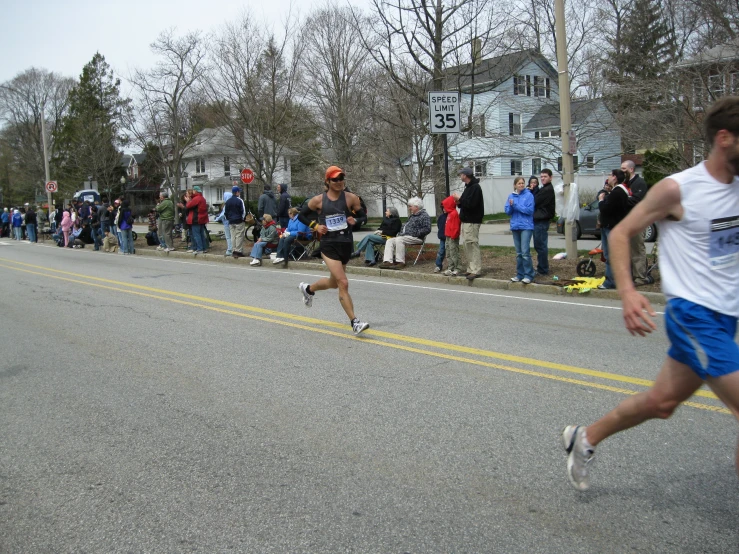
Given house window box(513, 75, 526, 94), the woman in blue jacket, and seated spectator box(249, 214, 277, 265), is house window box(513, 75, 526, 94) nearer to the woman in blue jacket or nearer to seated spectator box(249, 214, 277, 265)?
seated spectator box(249, 214, 277, 265)

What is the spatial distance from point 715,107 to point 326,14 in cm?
3318

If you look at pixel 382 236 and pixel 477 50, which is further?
pixel 477 50

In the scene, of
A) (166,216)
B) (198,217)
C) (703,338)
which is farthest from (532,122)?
(703,338)

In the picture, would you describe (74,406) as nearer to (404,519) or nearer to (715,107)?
(404,519)

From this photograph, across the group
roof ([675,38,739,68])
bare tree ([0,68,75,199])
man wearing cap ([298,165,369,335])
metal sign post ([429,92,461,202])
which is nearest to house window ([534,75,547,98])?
roof ([675,38,739,68])

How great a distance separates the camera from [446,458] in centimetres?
423

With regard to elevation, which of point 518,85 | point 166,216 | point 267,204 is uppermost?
point 518,85

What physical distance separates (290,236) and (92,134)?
39773 millimetres

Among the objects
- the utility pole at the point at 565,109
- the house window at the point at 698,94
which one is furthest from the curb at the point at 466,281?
the house window at the point at 698,94

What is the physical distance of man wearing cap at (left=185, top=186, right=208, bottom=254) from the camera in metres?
19.3

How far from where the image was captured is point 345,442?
179 inches

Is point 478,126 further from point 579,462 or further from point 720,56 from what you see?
point 579,462

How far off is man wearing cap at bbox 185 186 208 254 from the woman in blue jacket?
33.7 feet

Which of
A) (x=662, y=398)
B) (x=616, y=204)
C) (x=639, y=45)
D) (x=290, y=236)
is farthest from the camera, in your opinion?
(x=639, y=45)
